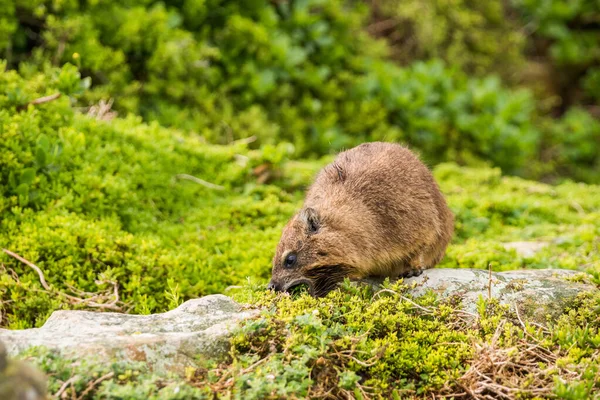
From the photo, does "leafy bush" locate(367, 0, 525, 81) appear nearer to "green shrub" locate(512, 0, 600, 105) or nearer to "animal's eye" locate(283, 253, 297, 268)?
"green shrub" locate(512, 0, 600, 105)

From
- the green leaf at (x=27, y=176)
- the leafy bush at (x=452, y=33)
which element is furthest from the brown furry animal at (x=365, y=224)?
the leafy bush at (x=452, y=33)

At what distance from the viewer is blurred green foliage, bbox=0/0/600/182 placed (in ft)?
28.2

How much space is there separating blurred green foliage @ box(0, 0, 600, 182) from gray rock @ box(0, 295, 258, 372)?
15.0ft

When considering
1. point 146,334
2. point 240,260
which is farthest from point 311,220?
point 146,334

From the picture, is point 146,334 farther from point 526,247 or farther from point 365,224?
point 526,247

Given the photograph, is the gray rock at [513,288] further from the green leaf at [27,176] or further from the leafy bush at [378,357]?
the green leaf at [27,176]

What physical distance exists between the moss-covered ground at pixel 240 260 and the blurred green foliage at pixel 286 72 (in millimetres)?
1406

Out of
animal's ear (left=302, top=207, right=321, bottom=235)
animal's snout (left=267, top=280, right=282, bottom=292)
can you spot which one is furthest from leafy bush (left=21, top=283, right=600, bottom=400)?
animal's ear (left=302, top=207, right=321, bottom=235)

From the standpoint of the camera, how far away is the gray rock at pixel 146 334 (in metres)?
3.61

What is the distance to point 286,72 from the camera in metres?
10.4

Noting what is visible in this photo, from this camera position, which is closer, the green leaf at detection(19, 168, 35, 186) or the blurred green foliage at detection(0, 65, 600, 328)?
the blurred green foliage at detection(0, 65, 600, 328)

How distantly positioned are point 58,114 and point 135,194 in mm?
1126

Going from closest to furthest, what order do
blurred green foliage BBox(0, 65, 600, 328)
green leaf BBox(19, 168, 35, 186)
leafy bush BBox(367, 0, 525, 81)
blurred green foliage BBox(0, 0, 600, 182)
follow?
1. blurred green foliage BBox(0, 65, 600, 328)
2. green leaf BBox(19, 168, 35, 186)
3. blurred green foliage BBox(0, 0, 600, 182)
4. leafy bush BBox(367, 0, 525, 81)

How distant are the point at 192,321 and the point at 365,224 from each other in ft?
5.76
